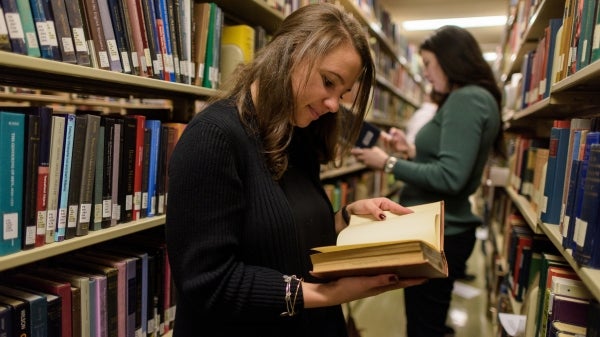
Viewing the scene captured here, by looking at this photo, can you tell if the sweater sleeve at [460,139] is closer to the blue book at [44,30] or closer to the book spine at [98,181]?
the book spine at [98,181]

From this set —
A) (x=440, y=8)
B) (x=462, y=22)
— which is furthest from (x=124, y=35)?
(x=462, y=22)

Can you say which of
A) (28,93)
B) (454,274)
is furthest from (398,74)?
(28,93)

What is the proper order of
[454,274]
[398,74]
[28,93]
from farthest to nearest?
[398,74], [28,93], [454,274]

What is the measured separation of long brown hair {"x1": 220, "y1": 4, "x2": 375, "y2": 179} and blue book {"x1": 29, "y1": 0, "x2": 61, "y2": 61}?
360 millimetres

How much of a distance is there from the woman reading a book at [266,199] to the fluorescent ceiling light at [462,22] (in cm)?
462

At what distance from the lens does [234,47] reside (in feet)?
4.92

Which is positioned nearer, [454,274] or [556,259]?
[556,259]

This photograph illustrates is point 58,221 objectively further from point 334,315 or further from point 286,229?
point 334,315

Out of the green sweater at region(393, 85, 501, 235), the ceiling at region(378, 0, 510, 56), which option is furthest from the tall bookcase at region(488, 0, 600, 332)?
the ceiling at region(378, 0, 510, 56)

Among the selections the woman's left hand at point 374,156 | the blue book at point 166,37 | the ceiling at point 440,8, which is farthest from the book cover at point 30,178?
the ceiling at point 440,8

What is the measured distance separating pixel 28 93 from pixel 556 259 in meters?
2.10

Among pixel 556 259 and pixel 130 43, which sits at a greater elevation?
pixel 130 43

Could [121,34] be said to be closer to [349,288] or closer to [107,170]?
[107,170]

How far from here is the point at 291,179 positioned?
0.94 meters
